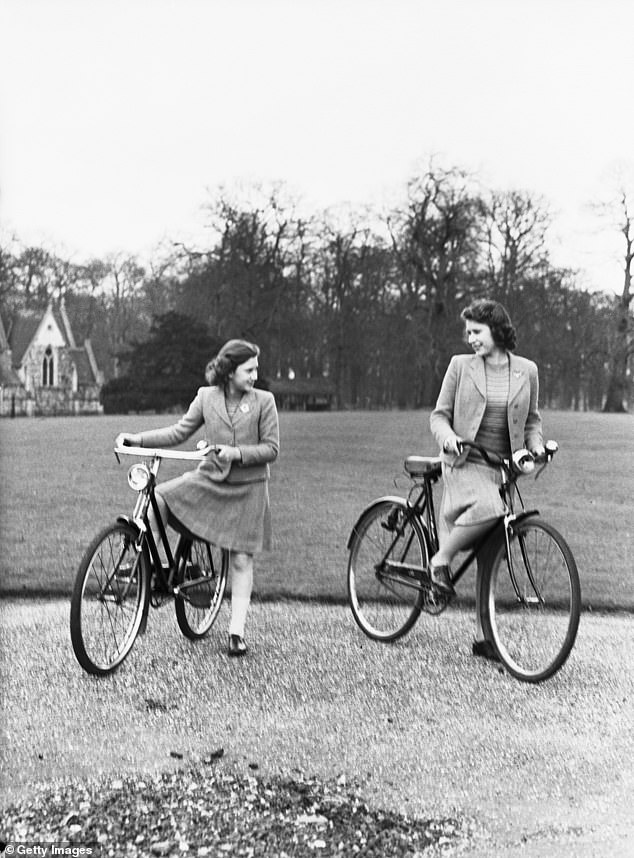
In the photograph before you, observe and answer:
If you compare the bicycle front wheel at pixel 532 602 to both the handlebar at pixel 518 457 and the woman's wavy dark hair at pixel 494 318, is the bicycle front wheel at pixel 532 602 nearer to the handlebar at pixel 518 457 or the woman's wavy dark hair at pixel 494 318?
the handlebar at pixel 518 457

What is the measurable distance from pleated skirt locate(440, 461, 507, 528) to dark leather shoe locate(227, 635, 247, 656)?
0.97 metres

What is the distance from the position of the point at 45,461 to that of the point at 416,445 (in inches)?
65.3

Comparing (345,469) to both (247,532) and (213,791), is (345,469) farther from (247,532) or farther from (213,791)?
(213,791)

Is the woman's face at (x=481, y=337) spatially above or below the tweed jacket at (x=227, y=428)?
above

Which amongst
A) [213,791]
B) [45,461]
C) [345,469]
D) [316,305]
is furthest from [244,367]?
[213,791]

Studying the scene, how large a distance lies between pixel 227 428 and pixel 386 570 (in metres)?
0.99

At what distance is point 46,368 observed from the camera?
12.0 feet

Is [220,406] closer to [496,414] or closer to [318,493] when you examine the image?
[318,493]

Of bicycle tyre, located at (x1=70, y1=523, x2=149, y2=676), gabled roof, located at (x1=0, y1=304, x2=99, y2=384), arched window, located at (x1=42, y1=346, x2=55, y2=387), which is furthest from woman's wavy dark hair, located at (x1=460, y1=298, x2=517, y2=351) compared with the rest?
arched window, located at (x1=42, y1=346, x2=55, y2=387)

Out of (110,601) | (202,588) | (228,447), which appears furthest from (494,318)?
(110,601)

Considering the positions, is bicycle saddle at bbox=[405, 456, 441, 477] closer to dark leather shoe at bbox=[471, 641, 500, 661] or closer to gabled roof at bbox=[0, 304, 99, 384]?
dark leather shoe at bbox=[471, 641, 500, 661]

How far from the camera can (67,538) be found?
4039 mm

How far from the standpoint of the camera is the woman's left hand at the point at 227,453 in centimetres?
331

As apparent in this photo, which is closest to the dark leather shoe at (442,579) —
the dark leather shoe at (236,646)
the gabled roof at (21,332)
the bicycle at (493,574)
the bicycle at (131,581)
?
the bicycle at (493,574)
